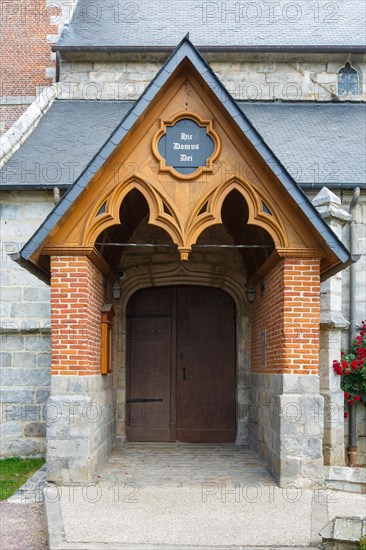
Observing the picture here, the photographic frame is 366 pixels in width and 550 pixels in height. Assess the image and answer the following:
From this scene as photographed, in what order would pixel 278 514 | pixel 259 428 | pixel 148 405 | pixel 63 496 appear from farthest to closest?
pixel 148 405, pixel 259 428, pixel 63 496, pixel 278 514

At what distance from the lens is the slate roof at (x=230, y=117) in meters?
7.08

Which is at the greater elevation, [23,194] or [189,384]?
[23,194]

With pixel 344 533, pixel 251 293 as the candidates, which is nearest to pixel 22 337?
pixel 251 293

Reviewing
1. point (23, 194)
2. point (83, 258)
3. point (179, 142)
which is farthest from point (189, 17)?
point (83, 258)

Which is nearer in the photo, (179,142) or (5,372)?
(179,142)

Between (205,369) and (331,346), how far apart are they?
2652 mm

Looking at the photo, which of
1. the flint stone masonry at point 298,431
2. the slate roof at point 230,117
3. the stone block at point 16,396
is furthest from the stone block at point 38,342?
the flint stone masonry at point 298,431

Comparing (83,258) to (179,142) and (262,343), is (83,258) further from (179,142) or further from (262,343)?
(262,343)

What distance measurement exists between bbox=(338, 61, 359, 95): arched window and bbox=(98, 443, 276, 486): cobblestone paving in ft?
25.7

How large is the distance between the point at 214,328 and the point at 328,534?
5878 millimetres

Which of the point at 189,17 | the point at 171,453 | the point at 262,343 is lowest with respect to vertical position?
the point at 171,453

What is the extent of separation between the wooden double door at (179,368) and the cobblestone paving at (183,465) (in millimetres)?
401

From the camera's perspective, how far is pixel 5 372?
10.0 metres

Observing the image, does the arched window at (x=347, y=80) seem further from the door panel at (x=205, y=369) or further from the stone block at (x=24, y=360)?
the stone block at (x=24, y=360)
